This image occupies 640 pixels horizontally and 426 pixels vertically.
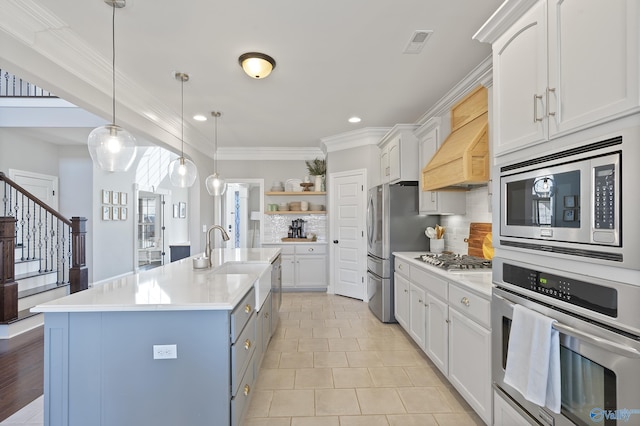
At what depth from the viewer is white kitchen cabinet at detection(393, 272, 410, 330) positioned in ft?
10.9

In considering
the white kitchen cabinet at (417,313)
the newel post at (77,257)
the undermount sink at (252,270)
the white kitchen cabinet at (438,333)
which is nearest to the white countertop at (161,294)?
the undermount sink at (252,270)

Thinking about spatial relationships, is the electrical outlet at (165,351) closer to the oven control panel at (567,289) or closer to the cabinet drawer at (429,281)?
the oven control panel at (567,289)

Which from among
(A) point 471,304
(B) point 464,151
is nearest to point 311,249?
(B) point 464,151

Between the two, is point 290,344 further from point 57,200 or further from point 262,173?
point 57,200

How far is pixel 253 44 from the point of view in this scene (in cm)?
242

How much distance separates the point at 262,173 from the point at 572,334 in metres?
5.40

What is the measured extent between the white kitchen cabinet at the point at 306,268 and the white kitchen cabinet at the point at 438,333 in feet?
9.95

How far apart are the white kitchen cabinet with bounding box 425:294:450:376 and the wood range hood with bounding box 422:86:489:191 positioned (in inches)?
41.0

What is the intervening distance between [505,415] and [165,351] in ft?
5.78

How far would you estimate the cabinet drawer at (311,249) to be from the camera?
18.6 feet

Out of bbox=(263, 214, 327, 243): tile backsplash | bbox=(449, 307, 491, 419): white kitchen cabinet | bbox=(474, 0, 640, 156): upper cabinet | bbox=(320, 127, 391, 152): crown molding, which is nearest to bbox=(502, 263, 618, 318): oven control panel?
bbox=(449, 307, 491, 419): white kitchen cabinet

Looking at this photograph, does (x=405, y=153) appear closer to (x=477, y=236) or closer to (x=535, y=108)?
(x=477, y=236)

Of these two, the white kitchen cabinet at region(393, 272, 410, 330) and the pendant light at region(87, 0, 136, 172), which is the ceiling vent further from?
the white kitchen cabinet at region(393, 272, 410, 330)

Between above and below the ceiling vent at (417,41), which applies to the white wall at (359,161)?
below
